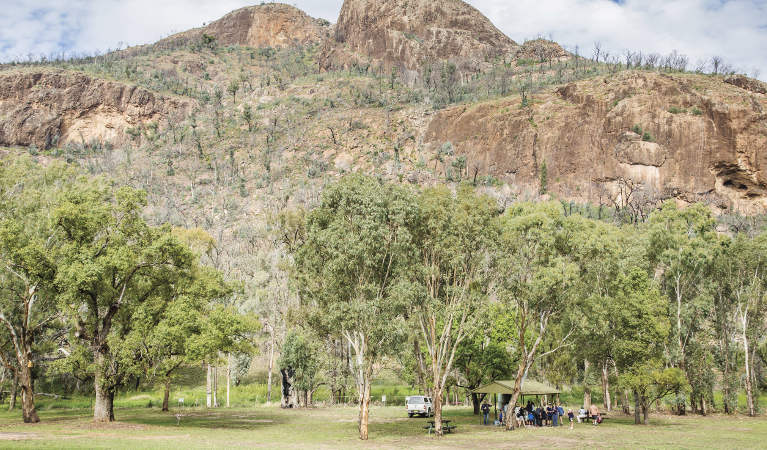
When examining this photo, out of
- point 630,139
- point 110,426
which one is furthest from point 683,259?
point 630,139

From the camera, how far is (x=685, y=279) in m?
45.1

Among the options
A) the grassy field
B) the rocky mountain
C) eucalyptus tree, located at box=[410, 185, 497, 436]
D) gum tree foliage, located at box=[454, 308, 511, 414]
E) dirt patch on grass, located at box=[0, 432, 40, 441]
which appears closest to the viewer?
dirt patch on grass, located at box=[0, 432, 40, 441]

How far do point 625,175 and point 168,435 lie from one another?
118235 millimetres

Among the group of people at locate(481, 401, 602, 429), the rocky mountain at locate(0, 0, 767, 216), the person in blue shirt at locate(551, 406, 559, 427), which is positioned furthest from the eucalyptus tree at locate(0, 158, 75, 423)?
the rocky mountain at locate(0, 0, 767, 216)

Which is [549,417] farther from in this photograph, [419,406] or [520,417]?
[419,406]

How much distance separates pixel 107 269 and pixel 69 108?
154 meters

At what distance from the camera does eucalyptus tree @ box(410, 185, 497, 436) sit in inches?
1169

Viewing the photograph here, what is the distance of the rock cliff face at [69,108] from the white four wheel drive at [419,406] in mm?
148384

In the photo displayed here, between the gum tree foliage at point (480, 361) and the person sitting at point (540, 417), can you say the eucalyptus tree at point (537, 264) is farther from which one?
the gum tree foliage at point (480, 361)

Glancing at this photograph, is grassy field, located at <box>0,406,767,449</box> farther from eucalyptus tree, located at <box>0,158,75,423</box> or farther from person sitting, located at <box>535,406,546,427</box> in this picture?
eucalyptus tree, located at <box>0,158,75,423</box>

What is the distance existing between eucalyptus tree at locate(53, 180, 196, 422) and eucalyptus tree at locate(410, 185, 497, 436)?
1318 cm

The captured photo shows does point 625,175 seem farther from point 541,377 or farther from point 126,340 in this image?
point 126,340

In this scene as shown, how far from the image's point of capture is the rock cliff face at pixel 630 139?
11850 cm

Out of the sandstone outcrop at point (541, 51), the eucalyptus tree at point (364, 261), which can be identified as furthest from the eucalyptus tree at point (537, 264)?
the sandstone outcrop at point (541, 51)
